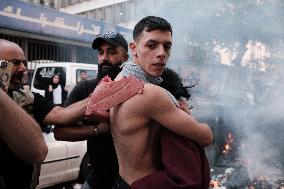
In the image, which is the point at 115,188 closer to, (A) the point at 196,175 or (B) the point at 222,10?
(A) the point at 196,175

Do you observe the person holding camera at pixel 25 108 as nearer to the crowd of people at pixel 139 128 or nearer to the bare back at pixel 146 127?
the crowd of people at pixel 139 128

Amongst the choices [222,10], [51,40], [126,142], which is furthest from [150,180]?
[51,40]

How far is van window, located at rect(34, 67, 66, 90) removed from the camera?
1027 cm

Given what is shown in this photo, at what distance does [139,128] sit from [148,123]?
0.17ft

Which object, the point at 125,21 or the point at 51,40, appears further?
the point at 125,21

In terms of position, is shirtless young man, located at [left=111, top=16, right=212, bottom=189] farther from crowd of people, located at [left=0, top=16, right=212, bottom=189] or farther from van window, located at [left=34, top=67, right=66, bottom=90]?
van window, located at [left=34, top=67, right=66, bottom=90]

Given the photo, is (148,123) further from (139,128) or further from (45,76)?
(45,76)

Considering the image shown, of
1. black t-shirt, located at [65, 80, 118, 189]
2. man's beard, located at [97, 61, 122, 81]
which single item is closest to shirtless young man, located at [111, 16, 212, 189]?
black t-shirt, located at [65, 80, 118, 189]

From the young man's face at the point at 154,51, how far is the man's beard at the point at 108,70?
0.73m

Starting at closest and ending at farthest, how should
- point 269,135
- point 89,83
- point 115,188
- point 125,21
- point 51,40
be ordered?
point 115,188 → point 89,83 → point 269,135 → point 51,40 → point 125,21

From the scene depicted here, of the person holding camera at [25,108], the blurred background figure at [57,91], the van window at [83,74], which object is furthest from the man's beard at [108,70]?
the blurred background figure at [57,91]

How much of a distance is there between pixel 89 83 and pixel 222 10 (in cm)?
819

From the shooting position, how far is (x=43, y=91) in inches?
429

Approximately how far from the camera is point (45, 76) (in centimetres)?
1088
